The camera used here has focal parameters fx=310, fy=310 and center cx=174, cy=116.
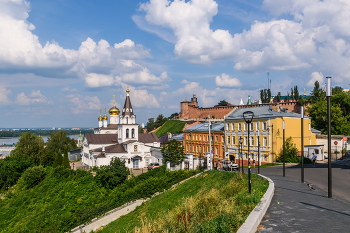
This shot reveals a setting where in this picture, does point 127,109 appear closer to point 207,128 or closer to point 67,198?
point 207,128

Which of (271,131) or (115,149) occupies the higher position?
(271,131)

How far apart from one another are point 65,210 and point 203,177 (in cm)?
1501

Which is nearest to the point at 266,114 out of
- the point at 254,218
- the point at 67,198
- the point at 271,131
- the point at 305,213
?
the point at 271,131

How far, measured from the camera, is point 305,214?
1001cm

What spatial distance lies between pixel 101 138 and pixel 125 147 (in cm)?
878

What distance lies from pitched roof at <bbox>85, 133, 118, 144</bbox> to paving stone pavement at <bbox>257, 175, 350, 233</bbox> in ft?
160

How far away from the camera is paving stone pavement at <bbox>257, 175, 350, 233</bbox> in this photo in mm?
8469

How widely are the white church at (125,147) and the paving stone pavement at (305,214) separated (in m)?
37.0

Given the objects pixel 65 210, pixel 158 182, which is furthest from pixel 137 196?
pixel 65 210

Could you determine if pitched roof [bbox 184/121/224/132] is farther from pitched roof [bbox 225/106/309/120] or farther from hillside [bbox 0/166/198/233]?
hillside [bbox 0/166/198/233]

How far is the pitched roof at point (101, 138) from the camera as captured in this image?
58.4 m

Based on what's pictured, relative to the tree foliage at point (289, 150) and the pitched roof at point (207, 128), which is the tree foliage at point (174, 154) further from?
the pitched roof at point (207, 128)

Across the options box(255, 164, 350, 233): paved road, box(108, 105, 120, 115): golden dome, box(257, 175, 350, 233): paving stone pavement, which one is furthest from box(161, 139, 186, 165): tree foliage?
box(108, 105, 120, 115): golden dome

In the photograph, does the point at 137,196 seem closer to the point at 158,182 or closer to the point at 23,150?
the point at 158,182
